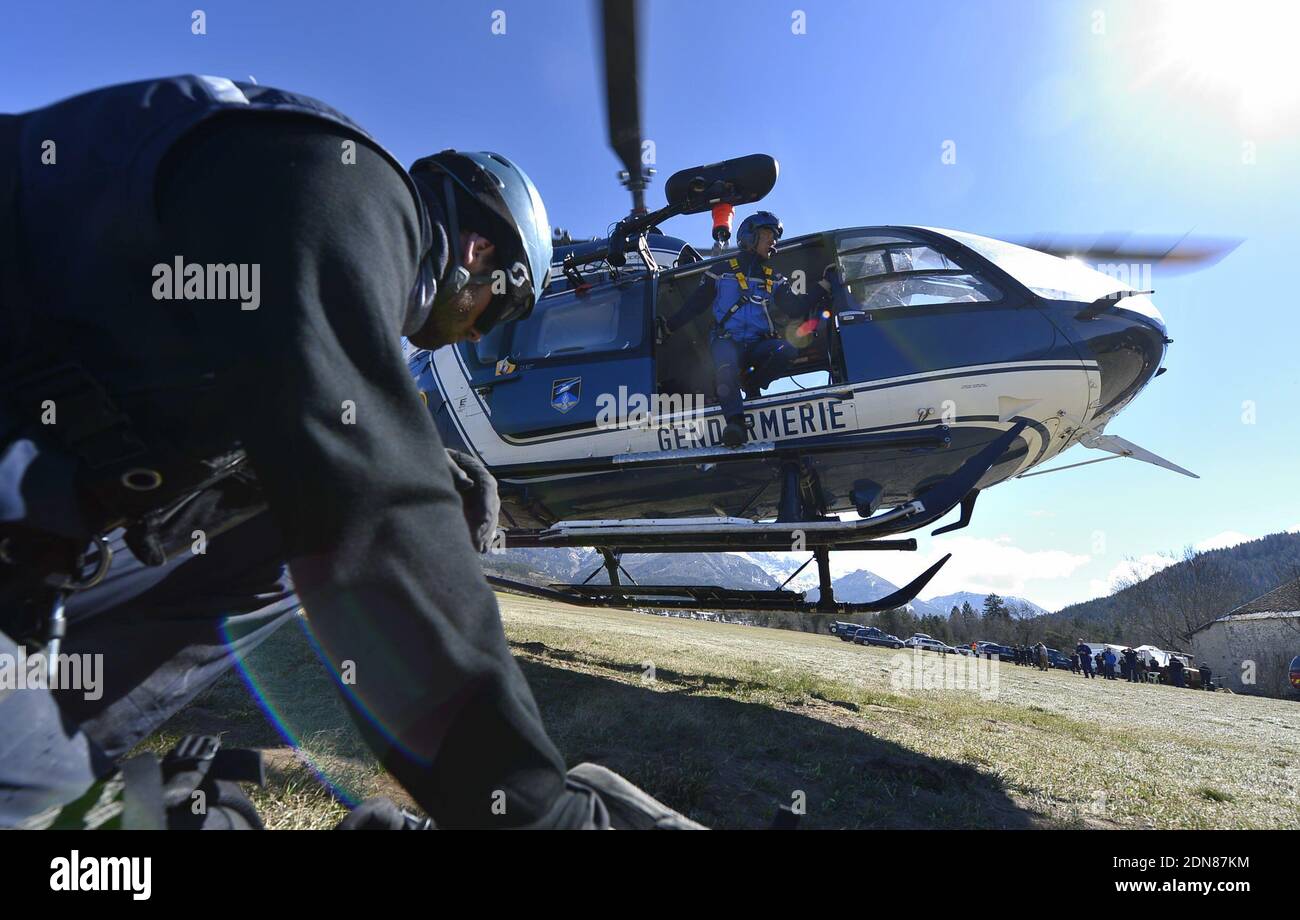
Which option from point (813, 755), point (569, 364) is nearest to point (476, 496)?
point (813, 755)

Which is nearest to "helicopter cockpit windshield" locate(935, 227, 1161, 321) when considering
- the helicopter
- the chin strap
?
the helicopter

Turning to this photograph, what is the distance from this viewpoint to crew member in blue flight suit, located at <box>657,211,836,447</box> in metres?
5.93

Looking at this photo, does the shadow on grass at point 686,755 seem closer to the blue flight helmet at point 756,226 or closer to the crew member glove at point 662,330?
the crew member glove at point 662,330

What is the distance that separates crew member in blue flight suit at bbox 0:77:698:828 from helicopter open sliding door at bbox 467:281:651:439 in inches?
180

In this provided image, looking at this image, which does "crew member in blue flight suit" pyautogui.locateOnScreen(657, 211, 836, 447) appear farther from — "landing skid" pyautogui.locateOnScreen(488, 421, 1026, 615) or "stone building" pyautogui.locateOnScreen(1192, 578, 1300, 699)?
"stone building" pyautogui.locateOnScreen(1192, 578, 1300, 699)

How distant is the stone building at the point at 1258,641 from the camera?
36.2 meters

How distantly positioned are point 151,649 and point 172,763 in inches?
17.2

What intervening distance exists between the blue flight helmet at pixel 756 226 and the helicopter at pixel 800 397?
217mm

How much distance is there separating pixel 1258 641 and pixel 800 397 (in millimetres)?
52017

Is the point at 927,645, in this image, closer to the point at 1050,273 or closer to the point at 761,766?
the point at 1050,273

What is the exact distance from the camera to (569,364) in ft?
20.6
